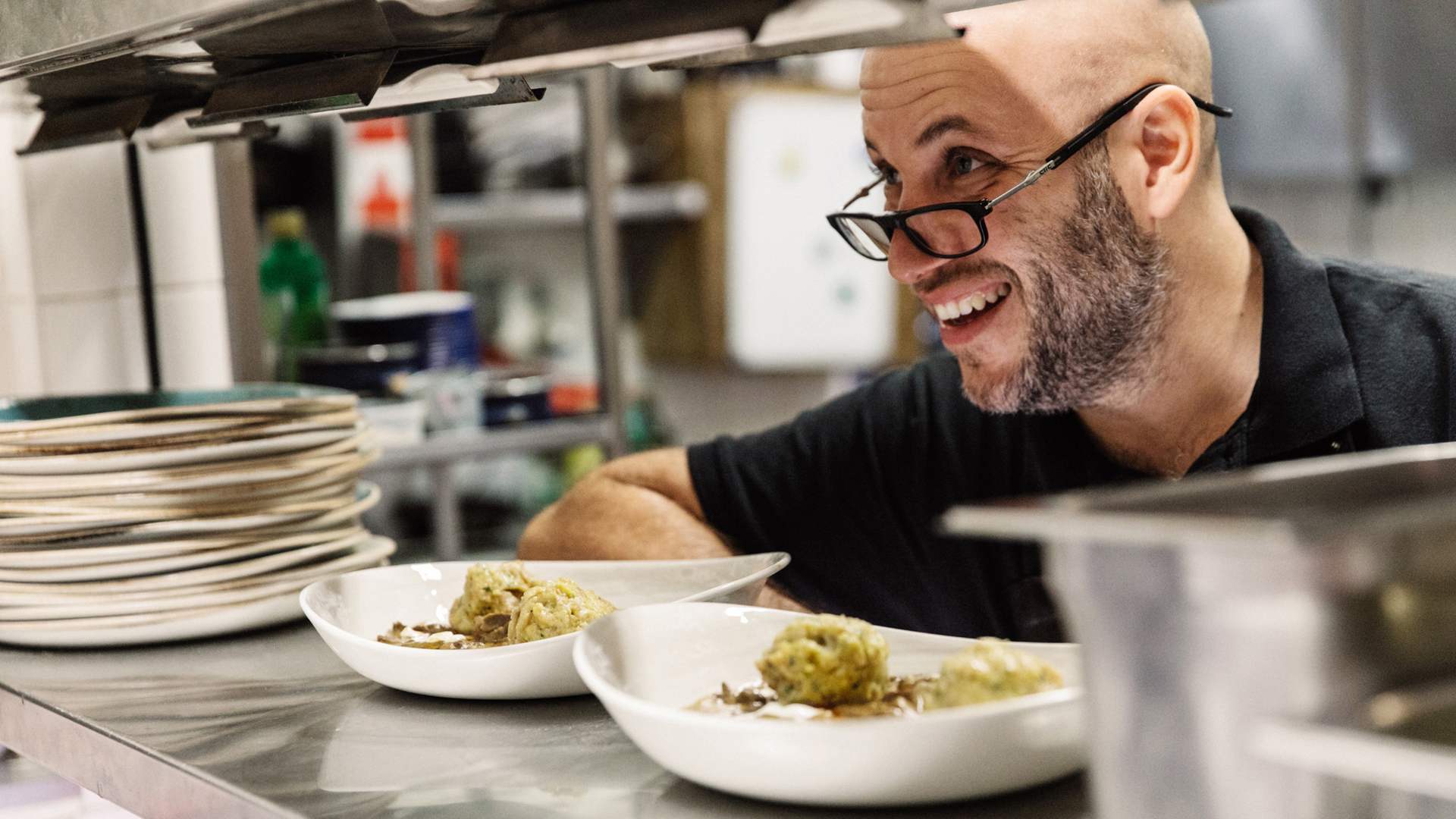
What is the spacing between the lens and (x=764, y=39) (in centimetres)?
79

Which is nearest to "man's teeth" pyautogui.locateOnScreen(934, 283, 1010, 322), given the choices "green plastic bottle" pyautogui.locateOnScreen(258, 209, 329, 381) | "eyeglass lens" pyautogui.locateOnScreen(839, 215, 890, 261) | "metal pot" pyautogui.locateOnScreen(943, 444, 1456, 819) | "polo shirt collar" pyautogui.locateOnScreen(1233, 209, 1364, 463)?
"eyeglass lens" pyautogui.locateOnScreen(839, 215, 890, 261)

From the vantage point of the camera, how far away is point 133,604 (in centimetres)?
132

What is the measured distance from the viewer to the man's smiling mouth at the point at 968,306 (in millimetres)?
1542

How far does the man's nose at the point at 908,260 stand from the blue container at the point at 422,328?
4.18 ft

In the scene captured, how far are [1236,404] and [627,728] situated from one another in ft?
3.43

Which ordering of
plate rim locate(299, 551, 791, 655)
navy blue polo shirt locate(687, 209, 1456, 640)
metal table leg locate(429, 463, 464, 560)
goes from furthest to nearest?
metal table leg locate(429, 463, 464, 560) < navy blue polo shirt locate(687, 209, 1456, 640) < plate rim locate(299, 551, 791, 655)

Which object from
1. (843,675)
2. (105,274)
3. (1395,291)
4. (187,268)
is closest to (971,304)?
(1395,291)

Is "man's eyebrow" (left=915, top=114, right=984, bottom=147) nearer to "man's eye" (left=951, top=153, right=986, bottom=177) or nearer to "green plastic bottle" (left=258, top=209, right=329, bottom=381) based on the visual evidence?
"man's eye" (left=951, top=153, right=986, bottom=177)

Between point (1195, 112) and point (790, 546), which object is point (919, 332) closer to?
point (790, 546)

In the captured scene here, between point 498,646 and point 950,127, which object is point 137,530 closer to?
point 498,646

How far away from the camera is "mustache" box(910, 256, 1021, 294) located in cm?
150

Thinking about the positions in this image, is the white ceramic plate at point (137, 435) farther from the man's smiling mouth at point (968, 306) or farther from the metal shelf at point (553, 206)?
the metal shelf at point (553, 206)

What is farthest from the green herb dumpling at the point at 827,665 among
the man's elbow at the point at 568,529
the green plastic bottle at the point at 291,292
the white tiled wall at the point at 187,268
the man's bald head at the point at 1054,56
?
the green plastic bottle at the point at 291,292

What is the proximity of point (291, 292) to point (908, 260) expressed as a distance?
64.8 inches
